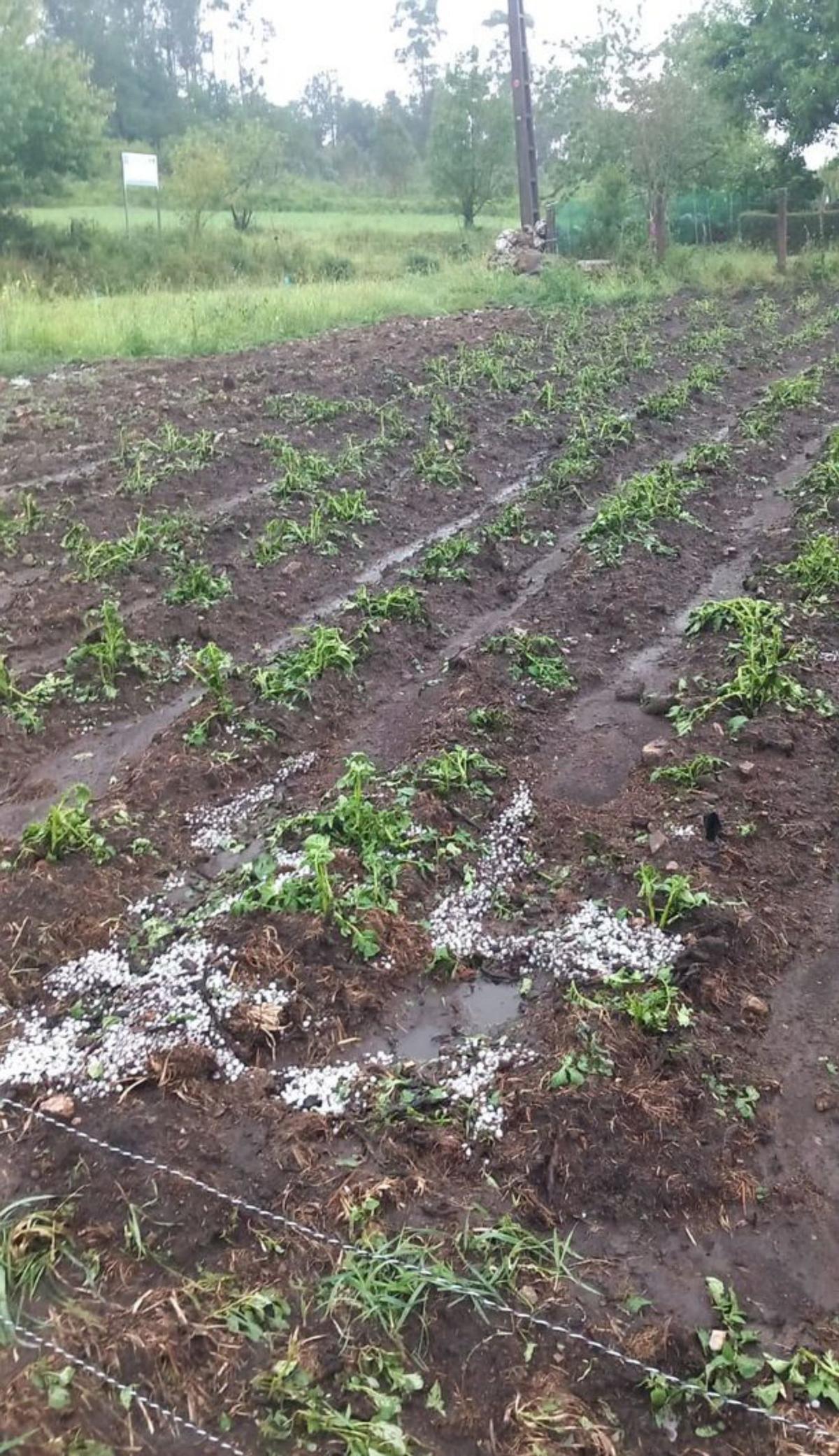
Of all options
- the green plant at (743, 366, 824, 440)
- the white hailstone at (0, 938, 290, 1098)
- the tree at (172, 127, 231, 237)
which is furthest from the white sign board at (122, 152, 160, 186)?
the white hailstone at (0, 938, 290, 1098)

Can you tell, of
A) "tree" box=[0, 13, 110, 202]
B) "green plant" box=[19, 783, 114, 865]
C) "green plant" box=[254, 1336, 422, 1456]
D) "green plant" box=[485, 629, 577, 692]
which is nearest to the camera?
"green plant" box=[254, 1336, 422, 1456]

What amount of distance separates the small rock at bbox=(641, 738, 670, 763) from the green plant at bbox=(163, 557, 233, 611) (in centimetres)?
287

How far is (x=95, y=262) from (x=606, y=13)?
1261 cm

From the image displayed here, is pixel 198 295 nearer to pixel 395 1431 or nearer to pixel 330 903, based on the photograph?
pixel 330 903

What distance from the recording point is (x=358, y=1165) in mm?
2943

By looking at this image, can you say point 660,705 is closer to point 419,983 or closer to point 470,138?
point 419,983

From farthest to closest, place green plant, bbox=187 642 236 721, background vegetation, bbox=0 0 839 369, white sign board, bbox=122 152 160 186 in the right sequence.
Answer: white sign board, bbox=122 152 160 186 < background vegetation, bbox=0 0 839 369 < green plant, bbox=187 642 236 721

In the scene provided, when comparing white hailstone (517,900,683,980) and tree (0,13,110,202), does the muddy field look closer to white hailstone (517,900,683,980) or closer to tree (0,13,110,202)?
white hailstone (517,900,683,980)

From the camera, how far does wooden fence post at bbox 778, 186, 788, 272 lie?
825 inches

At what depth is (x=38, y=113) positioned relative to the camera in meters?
23.7

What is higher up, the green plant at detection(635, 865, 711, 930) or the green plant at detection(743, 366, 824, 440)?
the green plant at detection(743, 366, 824, 440)

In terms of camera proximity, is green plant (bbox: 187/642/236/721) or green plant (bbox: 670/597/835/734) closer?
green plant (bbox: 670/597/835/734)

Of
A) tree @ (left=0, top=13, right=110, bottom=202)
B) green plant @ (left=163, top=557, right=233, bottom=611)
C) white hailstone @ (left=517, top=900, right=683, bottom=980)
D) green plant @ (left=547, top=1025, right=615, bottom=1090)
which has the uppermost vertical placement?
tree @ (left=0, top=13, right=110, bottom=202)

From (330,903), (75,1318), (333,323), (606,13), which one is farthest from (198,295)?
(75,1318)
